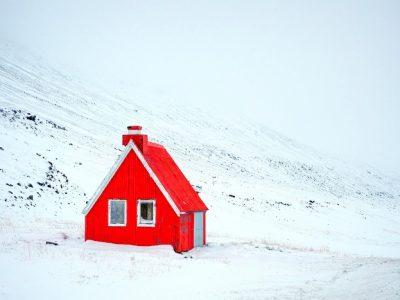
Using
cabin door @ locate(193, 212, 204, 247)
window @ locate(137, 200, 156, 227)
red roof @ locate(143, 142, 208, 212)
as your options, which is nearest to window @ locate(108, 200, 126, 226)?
window @ locate(137, 200, 156, 227)

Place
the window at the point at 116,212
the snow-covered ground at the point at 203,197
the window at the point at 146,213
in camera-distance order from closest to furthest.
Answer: the snow-covered ground at the point at 203,197, the window at the point at 146,213, the window at the point at 116,212

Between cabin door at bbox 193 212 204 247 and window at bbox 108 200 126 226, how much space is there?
404 centimetres

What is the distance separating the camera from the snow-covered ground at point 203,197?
17.9 metres

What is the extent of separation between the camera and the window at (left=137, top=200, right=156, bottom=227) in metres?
26.3

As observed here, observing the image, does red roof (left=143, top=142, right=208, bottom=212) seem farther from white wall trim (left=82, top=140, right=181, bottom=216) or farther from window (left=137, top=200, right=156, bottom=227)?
window (left=137, top=200, right=156, bottom=227)

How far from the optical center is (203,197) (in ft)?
180

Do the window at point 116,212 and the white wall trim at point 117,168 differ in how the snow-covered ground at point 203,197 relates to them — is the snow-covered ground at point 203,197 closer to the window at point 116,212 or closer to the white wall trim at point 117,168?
the window at point 116,212

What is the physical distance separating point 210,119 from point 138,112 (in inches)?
955

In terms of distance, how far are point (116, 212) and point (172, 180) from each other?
3.52 metres

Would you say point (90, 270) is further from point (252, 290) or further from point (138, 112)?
point (138, 112)

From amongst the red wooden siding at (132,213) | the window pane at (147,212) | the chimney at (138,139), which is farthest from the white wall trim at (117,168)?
the window pane at (147,212)

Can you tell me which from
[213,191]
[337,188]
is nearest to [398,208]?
[337,188]

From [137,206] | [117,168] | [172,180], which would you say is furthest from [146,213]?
[117,168]

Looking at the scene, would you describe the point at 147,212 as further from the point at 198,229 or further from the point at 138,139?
the point at 138,139
